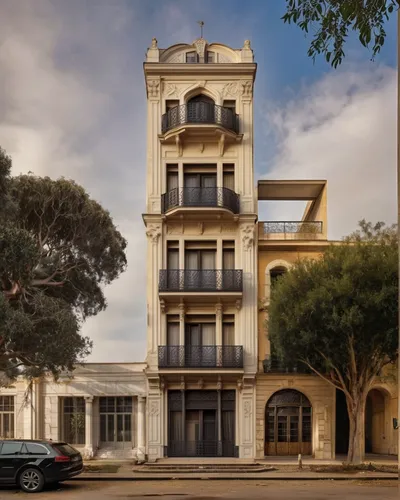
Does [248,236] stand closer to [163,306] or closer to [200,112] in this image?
[163,306]

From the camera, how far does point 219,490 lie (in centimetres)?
2123

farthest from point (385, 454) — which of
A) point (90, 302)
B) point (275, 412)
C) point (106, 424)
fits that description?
point (90, 302)

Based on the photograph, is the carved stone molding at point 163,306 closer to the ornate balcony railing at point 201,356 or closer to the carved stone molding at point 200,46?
the ornate balcony railing at point 201,356

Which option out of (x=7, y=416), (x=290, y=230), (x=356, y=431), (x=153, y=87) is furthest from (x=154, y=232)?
(x=356, y=431)

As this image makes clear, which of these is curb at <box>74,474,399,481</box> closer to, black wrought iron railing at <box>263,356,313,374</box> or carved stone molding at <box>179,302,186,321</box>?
black wrought iron railing at <box>263,356,313,374</box>

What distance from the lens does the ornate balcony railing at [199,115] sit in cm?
3259

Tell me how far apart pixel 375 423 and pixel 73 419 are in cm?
1465

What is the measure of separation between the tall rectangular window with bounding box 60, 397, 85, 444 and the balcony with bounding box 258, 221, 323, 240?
38.5 ft

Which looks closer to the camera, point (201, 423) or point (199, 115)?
point (201, 423)

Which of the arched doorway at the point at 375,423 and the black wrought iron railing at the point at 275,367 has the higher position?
the black wrought iron railing at the point at 275,367

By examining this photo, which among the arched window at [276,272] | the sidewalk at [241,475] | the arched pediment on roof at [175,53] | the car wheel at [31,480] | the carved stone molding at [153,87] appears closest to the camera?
the car wheel at [31,480]

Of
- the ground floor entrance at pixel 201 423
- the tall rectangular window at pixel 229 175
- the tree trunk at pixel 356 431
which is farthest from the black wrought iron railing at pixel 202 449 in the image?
the tall rectangular window at pixel 229 175

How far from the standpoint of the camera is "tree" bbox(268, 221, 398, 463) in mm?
27297

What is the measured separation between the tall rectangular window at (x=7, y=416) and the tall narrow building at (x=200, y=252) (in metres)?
7.19
